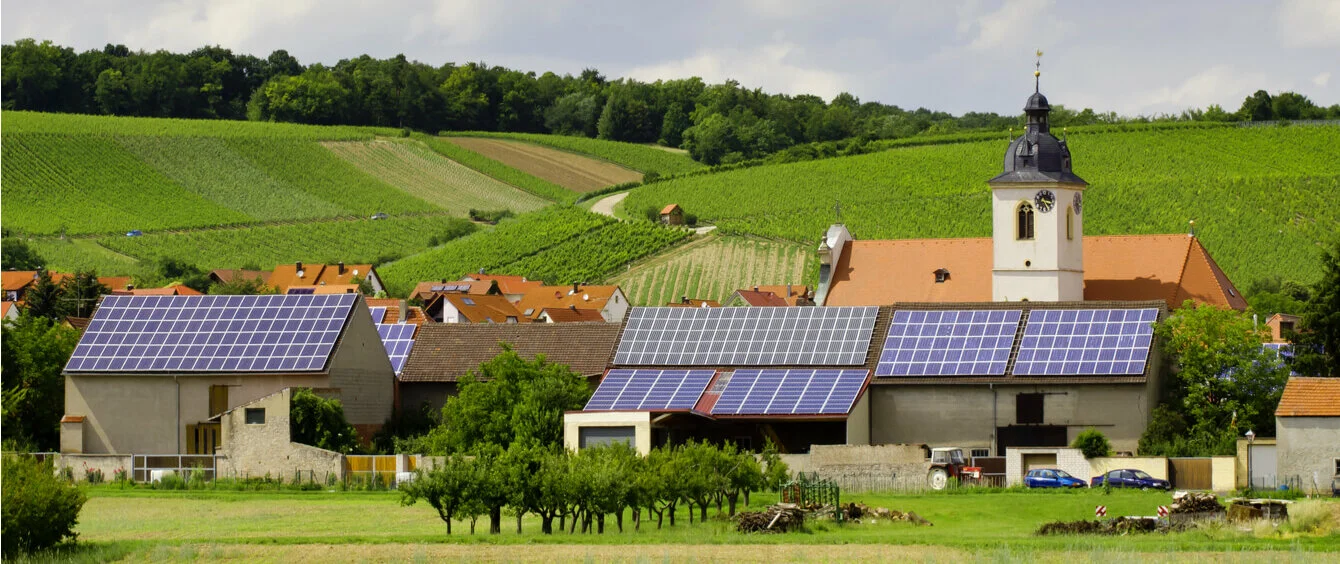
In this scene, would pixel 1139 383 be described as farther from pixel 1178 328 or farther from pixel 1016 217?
pixel 1016 217

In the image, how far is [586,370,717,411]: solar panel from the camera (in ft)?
187

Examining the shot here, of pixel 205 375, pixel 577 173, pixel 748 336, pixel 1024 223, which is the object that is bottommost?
pixel 205 375

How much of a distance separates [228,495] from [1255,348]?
2869cm

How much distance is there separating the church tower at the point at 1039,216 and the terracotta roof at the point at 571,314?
77.5ft

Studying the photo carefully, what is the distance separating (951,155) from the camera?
15438 cm

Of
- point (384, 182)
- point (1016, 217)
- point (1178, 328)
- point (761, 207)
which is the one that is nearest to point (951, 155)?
point (761, 207)

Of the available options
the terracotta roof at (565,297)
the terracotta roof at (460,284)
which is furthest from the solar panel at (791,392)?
the terracotta roof at (460,284)

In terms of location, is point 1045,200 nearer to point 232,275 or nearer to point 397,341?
point 397,341

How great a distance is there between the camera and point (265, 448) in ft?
182

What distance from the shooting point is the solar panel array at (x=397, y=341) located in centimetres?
6531

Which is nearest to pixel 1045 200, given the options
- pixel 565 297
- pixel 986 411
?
pixel 986 411

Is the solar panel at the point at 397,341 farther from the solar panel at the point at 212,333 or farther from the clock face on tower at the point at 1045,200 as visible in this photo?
the clock face on tower at the point at 1045,200

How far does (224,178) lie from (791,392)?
12670 centimetres

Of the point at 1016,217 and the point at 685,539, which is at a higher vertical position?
the point at 1016,217
